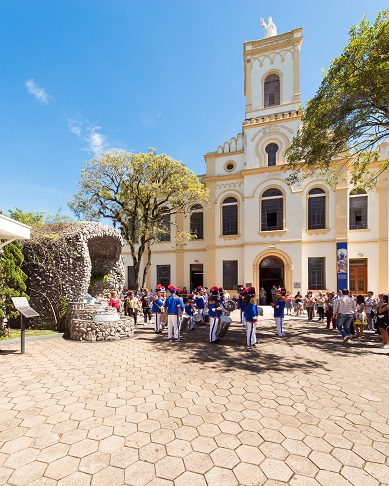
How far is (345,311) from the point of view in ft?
26.4

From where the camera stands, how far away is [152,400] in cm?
425

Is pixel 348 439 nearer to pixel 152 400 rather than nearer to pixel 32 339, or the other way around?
pixel 152 400

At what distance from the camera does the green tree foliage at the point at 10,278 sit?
845cm

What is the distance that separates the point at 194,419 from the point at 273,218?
61.8 ft

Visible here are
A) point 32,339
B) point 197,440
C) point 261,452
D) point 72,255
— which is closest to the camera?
point 261,452

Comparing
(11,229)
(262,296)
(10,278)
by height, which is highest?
(11,229)

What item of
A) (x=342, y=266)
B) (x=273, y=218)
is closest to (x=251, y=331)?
(x=342, y=266)

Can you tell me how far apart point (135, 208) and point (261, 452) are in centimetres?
1621

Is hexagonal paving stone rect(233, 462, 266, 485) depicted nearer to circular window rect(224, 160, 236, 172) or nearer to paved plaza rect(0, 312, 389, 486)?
paved plaza rect(0, 312, 389, 486)

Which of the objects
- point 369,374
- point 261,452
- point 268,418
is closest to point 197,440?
point 261,452

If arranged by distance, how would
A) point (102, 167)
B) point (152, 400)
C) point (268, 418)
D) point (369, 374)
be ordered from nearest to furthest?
point (268, 418) → point (152, 400) → point (369, 374) → point (102, 167)

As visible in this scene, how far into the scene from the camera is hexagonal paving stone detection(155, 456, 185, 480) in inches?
104

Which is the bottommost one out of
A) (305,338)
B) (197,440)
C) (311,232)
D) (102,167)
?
(305,338)

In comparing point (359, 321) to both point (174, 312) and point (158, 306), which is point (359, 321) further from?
point (158, 306)
